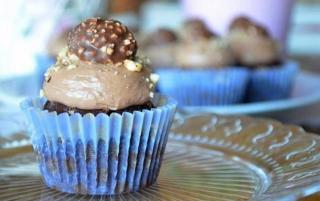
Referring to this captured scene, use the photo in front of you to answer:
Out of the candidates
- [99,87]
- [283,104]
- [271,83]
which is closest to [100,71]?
[99,87]

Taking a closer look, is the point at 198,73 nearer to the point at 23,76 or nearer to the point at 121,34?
the point at 23,76

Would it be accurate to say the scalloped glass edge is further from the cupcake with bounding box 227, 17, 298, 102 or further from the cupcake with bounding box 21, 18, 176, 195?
the cupcake with bounding box 227, 17, 298, 102

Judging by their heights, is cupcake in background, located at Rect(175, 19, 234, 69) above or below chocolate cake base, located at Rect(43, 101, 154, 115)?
below

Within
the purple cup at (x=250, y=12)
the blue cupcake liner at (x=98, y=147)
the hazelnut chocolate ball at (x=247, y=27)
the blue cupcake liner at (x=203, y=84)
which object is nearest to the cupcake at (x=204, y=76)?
the blue cupcake liner at (x=203, y=84)

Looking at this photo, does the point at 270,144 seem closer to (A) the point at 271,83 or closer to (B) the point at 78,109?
(B) the point at 78,109

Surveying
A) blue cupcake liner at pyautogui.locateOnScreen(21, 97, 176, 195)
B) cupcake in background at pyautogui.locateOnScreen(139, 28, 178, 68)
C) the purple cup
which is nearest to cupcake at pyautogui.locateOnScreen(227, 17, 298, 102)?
cupcake in background at pyautogui.locateOnScreen(139, 28, 178, 68)

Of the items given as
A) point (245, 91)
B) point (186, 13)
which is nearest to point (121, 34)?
point (245, 91)

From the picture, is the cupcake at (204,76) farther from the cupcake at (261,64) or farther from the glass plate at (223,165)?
the glass plate at (223,165)
